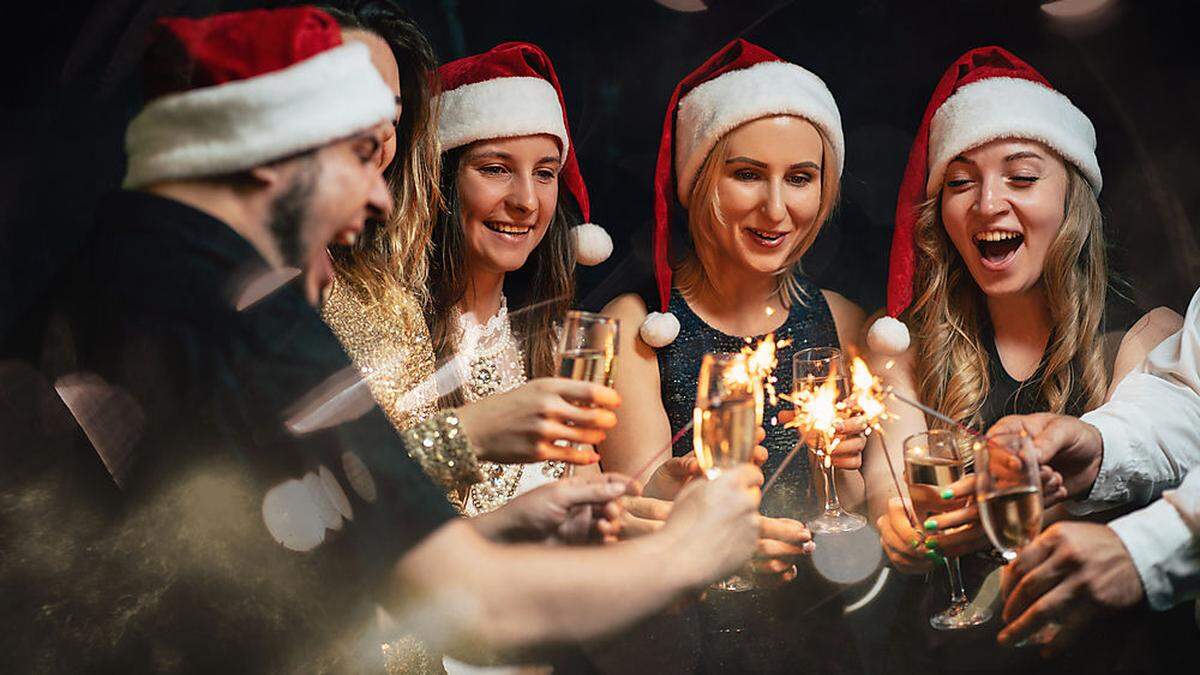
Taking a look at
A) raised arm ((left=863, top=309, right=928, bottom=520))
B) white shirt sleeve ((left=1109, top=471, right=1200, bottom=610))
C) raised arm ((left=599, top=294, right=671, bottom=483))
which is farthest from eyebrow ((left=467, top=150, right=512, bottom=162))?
white shirt sleeve ((left=1109, top=471, right=1200, bottom=610))

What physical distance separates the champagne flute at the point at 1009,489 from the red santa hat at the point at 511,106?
1279mm

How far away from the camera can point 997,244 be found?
2.62 metres

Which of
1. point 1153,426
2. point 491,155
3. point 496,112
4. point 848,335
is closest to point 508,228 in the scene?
point 491,155

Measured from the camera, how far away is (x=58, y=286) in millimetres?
1507

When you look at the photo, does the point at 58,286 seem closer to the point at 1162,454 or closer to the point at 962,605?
the point at 962,605

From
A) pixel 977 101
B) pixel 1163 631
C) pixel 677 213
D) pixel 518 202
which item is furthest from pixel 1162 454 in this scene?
pixel 518 202

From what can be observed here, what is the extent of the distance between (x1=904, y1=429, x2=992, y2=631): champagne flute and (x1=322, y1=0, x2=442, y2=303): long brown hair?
1.26 m

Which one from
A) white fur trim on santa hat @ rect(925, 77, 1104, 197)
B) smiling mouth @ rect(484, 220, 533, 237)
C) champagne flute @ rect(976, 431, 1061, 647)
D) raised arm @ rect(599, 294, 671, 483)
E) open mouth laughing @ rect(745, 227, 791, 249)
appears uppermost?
white fur trim on santa hat @ rect(925, 77, 1104, 197)

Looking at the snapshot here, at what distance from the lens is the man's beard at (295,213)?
1438 mm

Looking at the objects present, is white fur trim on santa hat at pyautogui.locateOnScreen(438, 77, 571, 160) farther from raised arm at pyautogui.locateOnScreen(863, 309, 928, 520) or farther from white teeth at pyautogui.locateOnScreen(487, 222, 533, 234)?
raised arm at pyautogui.locateOnScreen(863, 309, 928, 520)

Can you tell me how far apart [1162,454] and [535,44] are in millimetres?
2033

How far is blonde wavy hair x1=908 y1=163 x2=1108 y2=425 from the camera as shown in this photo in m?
2.55

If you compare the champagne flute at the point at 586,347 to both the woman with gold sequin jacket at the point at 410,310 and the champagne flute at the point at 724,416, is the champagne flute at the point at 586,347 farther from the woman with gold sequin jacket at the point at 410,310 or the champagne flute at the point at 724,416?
the champagne flute at the point at 724,416

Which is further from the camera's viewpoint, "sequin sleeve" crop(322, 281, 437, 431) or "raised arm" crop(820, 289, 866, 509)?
"raised arm" crop(820, 289, 866, 509)
